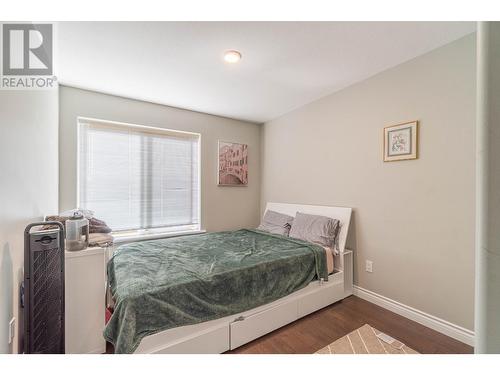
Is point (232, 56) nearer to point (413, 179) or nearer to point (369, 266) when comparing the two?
point (413, 179)

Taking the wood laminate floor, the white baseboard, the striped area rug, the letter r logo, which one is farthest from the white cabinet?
the white baseboard

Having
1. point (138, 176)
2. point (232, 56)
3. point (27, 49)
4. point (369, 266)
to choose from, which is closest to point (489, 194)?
point (232, 56)

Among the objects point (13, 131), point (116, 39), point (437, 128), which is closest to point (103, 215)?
point (13, 131)

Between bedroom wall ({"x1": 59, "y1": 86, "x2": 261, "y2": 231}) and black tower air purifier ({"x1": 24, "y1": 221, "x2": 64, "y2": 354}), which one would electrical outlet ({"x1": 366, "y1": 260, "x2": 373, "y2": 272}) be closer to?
bedroom wall ({"x1": 59, "y1": 86, "x2": 261, "y2": 231})

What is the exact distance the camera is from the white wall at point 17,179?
1153 millimetres

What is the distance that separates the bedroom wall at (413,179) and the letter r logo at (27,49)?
2.88 meters

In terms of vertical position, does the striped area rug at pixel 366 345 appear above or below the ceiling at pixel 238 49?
below

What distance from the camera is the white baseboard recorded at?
1.71 meters

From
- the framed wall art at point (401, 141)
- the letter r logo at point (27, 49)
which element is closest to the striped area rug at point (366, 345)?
the framed wall art at point (401, 141)

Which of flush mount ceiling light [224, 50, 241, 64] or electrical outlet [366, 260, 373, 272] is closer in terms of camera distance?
flush mount ceiling light [224, 50, 241, 64]

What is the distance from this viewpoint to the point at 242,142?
384 cm

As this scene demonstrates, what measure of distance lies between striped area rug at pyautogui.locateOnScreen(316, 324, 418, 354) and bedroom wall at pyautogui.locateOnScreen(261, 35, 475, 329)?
546mm

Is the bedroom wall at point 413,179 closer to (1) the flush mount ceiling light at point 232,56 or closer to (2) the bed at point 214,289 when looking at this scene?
(2) the bed at point 214,289

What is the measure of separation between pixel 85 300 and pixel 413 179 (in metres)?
2.91
